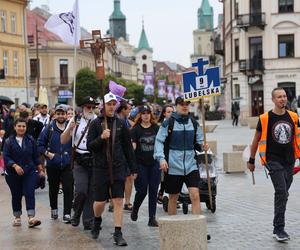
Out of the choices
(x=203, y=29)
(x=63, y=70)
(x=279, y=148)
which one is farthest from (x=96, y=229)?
(x=203, y=29)

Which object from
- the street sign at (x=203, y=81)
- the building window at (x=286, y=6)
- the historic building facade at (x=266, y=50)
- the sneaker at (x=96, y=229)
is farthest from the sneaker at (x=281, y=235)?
the building window at (x=286, y=6)

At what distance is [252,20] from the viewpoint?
177ft

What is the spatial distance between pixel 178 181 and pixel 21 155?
2.47 meters

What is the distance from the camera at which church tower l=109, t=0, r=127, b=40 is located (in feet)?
556

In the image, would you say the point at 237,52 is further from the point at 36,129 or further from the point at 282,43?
the point at 36,129

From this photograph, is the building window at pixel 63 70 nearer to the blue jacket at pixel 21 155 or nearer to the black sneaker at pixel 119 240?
the blue jacket at pixel 21 155

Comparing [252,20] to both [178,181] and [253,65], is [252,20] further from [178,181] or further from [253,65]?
[178,181]

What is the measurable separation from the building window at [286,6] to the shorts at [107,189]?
4767 cm

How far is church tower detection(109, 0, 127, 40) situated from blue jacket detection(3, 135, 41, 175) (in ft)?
528

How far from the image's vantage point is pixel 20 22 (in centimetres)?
5603

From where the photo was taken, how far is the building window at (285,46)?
53531 millimetres

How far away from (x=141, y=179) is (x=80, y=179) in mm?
866

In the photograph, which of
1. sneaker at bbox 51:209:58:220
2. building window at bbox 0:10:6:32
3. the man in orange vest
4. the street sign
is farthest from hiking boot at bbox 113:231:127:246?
building window at bbox 0:10:6:32

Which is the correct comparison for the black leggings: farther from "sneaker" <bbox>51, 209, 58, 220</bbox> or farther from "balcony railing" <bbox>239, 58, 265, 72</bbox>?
"balcony railing" <bbox>239, 58, 265, 72</bbox>
